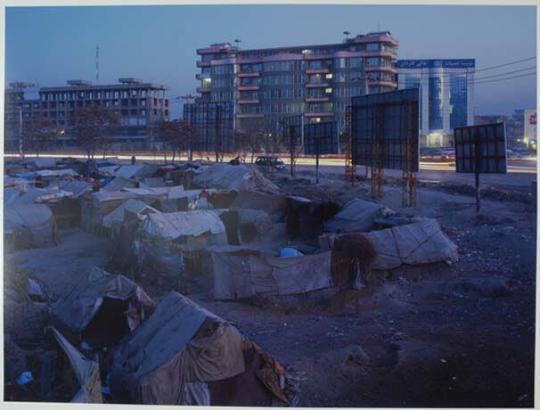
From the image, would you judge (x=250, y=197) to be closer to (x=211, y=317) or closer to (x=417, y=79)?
(x=211, y=317)

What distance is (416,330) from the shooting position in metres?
6.11

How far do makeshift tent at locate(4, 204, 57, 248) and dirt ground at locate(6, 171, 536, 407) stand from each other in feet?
1.80

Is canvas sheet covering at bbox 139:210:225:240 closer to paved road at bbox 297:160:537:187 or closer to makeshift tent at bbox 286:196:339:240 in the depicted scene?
makeshift tent at bbox 286:196:339:240

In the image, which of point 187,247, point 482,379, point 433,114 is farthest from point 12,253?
point 433,114

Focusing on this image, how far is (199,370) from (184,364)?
0.40ft

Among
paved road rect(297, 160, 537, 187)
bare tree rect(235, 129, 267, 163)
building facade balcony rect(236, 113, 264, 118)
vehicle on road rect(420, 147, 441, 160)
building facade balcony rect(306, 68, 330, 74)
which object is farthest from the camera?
building facade balcony rect(236, 113, 264, 118)

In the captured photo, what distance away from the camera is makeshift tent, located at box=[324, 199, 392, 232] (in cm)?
935

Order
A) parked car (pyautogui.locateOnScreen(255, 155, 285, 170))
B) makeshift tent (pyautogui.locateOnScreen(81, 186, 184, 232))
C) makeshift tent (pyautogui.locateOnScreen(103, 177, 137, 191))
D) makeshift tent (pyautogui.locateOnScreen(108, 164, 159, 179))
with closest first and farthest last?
1. makeshift tent (pyautogui.locateOnScreen(81, 186, 184, 232))
2. makeshift tent (pyautogui.locateOnScreen(103, 177, 137, 191))
3. makeshift tent (pyautogui.locateOnScreen(108, 164, 159, 179))
4. parked car (pyautogui.locateOnScreen(255, 155, 285, 170))

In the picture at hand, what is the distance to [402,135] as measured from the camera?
42.4 ft

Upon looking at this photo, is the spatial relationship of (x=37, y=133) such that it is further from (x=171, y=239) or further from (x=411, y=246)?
(x=411, y=246)

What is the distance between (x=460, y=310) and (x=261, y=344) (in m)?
2.18

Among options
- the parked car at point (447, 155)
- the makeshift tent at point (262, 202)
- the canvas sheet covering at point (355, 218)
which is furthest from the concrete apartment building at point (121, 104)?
the canvas sheet covering at point (355, 218)

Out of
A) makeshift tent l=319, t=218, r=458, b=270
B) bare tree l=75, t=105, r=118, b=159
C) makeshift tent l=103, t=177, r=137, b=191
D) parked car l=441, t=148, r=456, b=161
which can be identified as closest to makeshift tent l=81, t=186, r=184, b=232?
makeshift tent l=103, t=177, r=137, b=191

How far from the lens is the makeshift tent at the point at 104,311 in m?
5.77
